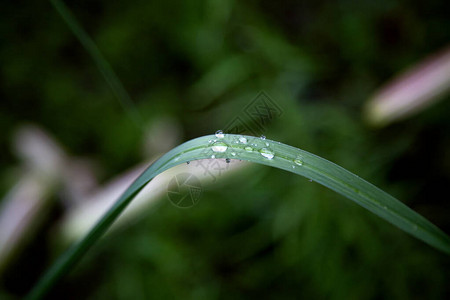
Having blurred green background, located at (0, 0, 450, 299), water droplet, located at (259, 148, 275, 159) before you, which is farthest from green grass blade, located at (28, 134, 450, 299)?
blurred green background, located at (0, 0, 450, 299)

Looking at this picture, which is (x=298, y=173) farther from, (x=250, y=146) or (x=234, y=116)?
(x=234, y=116)

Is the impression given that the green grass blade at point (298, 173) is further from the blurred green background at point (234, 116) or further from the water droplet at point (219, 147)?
the blurred green background at point (234, 116)

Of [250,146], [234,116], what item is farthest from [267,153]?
[234,116]

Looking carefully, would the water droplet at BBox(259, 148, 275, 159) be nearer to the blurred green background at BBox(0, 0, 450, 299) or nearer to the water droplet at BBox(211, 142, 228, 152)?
the water droplet at BBox(211, 142, 228, 152)

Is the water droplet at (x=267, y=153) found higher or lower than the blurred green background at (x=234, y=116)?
lower

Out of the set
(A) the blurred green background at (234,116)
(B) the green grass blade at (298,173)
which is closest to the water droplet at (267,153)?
(B) the green grass blade at (298,173)

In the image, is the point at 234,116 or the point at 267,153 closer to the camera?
the point at 267,153
